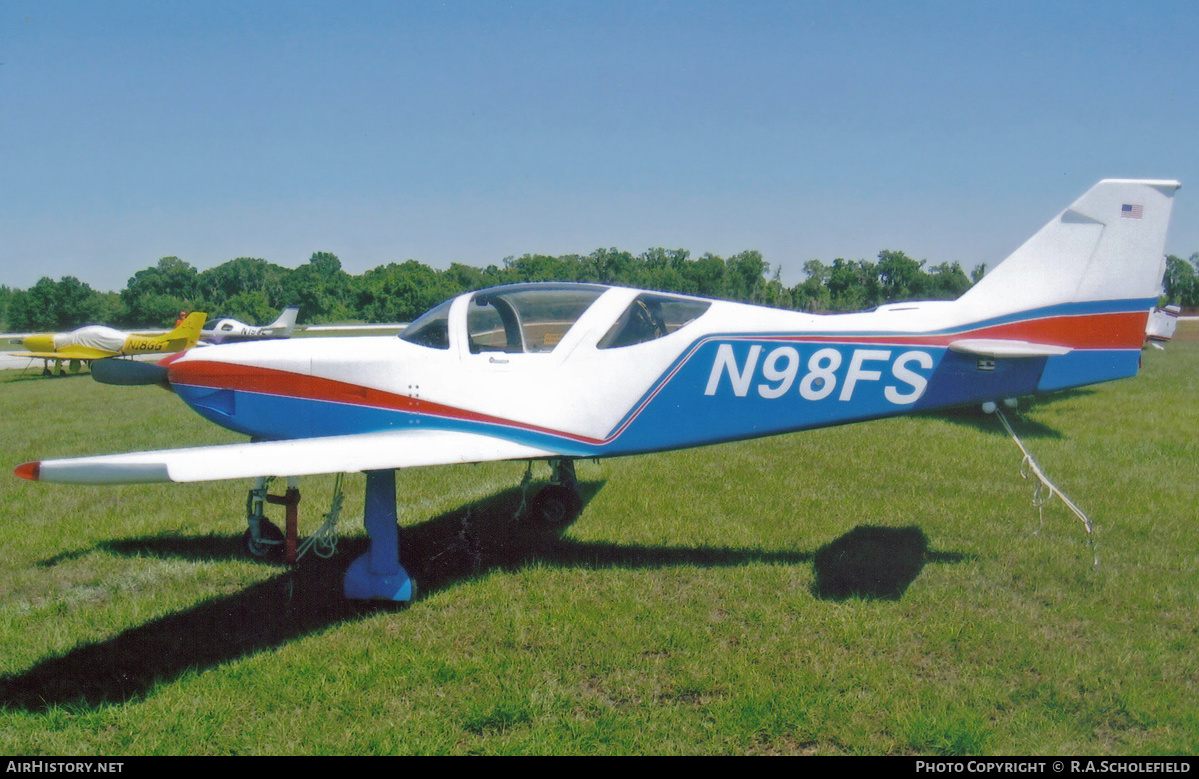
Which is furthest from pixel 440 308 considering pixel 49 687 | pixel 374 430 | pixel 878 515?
pixel 878 515

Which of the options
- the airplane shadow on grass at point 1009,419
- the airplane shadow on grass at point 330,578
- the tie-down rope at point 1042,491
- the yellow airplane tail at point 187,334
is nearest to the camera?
the airplane shadow on grass at point 330,578

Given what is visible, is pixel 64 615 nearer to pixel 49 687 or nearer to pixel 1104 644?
pixel 49 687

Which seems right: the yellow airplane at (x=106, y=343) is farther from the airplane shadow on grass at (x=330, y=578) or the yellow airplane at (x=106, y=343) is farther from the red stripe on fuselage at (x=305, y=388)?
the red stripe on fuselage at (x=305, y=388)

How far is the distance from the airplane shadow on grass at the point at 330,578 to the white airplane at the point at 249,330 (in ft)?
93.3

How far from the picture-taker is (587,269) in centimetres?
4872

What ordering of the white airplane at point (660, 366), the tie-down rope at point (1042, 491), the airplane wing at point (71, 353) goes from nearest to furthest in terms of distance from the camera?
the white airplane at point (660, 366) < the tie-down rope at point (1042, 491) < the airplane wing at point (71, 353)

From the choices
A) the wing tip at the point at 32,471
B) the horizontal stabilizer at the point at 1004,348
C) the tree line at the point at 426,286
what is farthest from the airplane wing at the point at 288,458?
the tree line at the point at 426,286

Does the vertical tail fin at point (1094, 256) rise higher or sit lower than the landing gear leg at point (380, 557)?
higher

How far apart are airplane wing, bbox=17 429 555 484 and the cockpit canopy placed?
738 mm

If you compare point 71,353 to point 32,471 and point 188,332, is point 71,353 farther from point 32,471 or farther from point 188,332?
point 32,471

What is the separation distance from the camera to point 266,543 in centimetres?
562

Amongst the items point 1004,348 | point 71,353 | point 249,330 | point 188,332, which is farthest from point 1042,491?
point 249,330

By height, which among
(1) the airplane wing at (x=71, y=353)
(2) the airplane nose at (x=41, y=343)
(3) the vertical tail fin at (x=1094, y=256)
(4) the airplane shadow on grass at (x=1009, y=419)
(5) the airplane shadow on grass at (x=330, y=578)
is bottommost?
(5) the airplane shadow on grass at (x=330, y=578)

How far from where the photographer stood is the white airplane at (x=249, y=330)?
105ft
